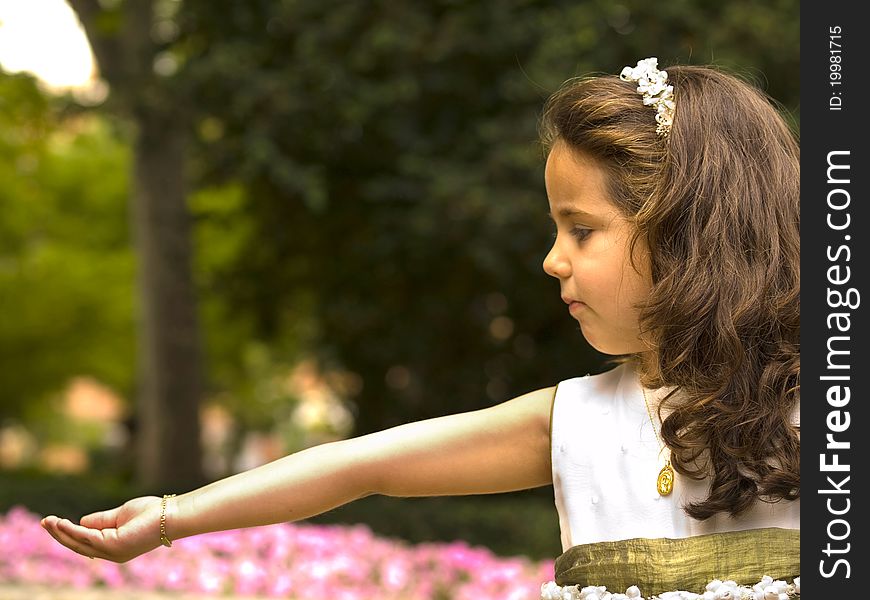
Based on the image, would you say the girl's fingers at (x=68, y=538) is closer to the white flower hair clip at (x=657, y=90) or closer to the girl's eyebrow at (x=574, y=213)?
the girl's eyebrow at (x=574, y=213)

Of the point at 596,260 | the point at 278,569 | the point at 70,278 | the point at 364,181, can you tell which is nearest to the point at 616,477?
the point at 596,260

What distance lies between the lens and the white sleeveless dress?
1.87m

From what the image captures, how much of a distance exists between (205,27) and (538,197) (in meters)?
3.45

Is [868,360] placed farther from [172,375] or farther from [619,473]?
[172,375]

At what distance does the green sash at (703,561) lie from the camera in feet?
5.98

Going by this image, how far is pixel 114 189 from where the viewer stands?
2000 cm

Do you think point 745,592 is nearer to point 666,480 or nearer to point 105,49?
point 666,480

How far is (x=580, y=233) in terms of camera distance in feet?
6.34

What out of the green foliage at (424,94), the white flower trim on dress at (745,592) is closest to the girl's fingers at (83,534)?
the white flower trim on dress at (745,592)

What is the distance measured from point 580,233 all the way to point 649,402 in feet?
1.02

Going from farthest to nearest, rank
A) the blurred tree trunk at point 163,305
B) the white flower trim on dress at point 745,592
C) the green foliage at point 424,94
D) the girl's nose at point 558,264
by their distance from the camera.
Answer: the blurred tree trunk at point 163,305 → the green foliage at point 424,94 → the girl's nose at point 558,264 → the white flower trim on dress at point 745,592

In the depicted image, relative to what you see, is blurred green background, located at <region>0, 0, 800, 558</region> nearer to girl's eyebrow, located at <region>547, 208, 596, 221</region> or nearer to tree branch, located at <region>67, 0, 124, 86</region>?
tree branch, located at <region>67, 0, 124, 86</region>

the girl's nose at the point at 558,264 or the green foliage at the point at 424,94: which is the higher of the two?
the green foliage at the point at 424,94

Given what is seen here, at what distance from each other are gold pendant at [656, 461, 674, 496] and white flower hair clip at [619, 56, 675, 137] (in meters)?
0.55
